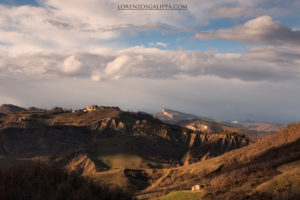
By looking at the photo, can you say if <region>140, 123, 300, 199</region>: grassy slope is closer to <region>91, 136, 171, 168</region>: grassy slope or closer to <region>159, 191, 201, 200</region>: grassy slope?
<region>159, 191, 201, 200</region>: grassy slope

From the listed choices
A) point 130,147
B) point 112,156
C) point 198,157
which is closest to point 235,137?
point 198,157

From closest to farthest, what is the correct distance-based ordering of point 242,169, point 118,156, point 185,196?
point 185,196 → point 242,169 → point 118,156

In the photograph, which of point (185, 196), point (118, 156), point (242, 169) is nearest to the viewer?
point (185, 196)

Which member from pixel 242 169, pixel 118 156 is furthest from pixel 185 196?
pixel 118 156

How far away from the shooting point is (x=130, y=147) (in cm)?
18325

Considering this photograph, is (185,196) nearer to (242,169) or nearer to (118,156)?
(242,169)

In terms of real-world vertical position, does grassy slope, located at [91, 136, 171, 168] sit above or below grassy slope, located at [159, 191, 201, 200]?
below

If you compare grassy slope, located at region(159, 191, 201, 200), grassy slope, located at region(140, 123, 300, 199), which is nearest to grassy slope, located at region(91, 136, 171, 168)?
Answer: grassy slope, located at region(140, 123, 300, 199)

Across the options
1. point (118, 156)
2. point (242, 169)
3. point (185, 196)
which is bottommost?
point (118, 156)

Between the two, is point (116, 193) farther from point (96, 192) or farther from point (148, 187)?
point (148, 187)

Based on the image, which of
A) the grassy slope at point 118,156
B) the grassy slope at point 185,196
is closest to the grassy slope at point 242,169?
the grassy slope at point 185,196

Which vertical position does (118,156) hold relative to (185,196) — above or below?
below

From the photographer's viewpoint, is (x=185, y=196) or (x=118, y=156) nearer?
(x=185, y=196)

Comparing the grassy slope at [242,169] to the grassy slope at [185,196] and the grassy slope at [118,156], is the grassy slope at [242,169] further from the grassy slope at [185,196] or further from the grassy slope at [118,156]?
the grassy slope at [118,156]
